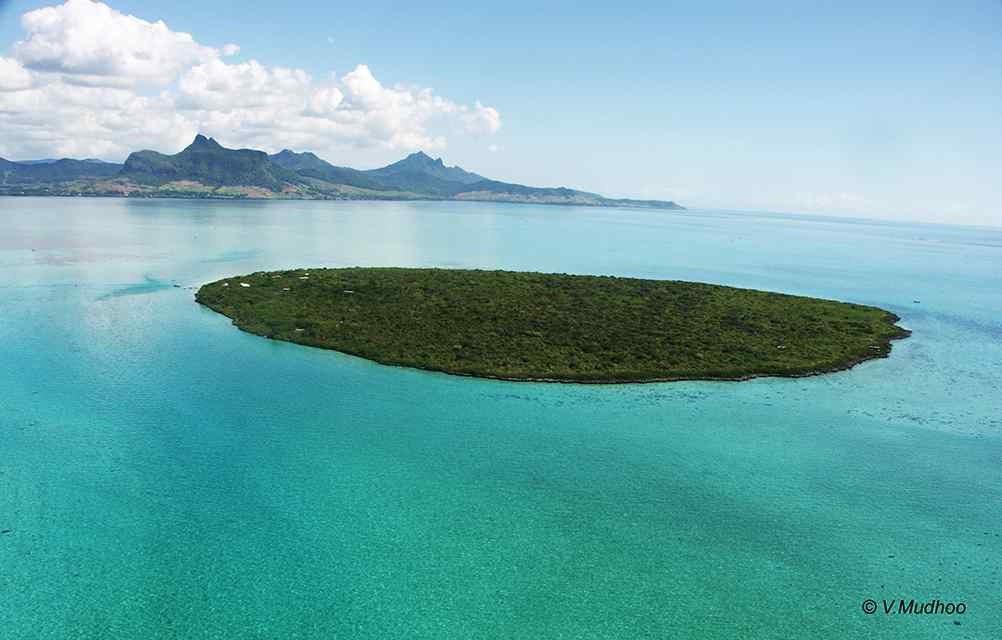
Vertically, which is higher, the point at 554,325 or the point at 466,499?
the point at 554,325

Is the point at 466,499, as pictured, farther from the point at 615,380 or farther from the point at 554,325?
the point at 554,325

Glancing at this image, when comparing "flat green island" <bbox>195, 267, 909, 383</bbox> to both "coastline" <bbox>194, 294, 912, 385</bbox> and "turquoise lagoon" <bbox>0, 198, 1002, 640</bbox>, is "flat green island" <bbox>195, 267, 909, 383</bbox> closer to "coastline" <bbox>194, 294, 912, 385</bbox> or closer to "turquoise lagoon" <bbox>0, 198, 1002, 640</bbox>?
"coastline" <bbox>194, 294, 912, 385</bbox>

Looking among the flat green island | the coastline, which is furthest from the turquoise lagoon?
the flat green island

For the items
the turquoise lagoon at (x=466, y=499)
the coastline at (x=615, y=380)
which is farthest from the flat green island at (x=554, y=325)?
the turquoise lagoon at (x=466, y=499)

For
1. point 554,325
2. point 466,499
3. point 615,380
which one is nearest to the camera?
point 466,499

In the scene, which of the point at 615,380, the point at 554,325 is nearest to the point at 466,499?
the point at 615,380

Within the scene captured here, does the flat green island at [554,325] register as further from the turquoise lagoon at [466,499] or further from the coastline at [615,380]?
the turquoise lagoon at [466,499]
